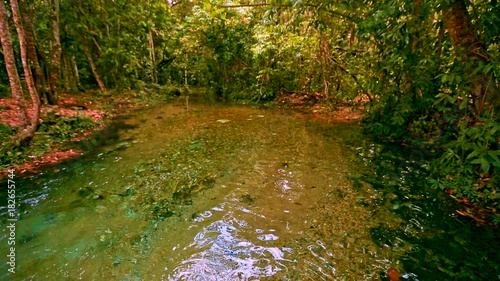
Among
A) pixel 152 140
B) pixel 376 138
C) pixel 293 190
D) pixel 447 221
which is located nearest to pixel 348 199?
pixel 293 190

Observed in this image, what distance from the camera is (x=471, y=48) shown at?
3678 millimetres

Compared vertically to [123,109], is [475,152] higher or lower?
higher

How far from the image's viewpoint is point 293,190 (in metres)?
4.41

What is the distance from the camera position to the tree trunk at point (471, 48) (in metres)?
3.58

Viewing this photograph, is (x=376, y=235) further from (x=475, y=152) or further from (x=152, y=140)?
(x=152, y=140)

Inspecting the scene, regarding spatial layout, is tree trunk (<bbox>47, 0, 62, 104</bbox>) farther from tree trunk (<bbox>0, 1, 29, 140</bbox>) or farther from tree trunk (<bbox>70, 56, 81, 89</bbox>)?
tree trunk (<bbox>0, 1, 29, 140</bbox>)

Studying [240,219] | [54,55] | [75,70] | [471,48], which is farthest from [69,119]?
[471,48]

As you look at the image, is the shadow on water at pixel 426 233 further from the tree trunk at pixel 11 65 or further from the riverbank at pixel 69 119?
the tree trunk at pixel 11 65

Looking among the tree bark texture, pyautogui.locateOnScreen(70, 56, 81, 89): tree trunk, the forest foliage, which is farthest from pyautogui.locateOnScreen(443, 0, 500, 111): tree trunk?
pyautogui.locateOnScreen(70, 56, 81, 89): tree trunk

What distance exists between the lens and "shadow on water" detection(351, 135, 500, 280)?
8.89 feet

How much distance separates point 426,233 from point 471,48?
2597 mm

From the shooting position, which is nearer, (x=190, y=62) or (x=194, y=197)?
(x=194, y=197)

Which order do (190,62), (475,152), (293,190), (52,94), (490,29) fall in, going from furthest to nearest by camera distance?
(190,62) → (52,94) → (293,190) → (490,29) → (475,152)

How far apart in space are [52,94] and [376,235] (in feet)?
35.8
